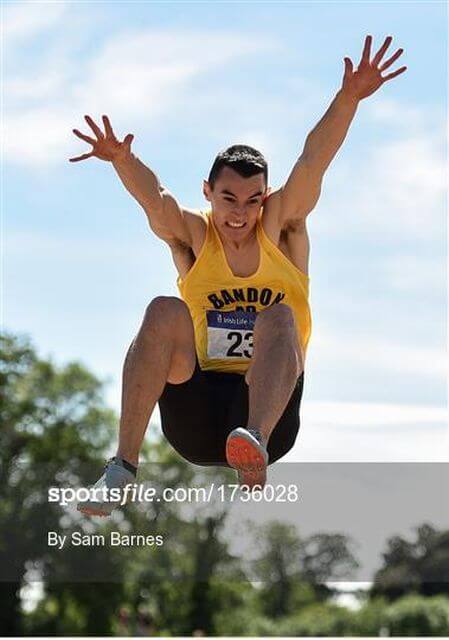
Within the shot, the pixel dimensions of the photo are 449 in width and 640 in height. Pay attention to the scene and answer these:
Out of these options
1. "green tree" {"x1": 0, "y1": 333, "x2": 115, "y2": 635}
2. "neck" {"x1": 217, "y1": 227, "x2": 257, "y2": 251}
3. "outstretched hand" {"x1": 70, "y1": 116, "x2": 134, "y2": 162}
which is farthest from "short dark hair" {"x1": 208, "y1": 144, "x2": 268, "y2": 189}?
"green tree" {"x1": 0, "y1": 333, "x2": 115, "y2": 635}

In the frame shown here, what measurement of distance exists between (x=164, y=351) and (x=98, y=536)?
3675 cm

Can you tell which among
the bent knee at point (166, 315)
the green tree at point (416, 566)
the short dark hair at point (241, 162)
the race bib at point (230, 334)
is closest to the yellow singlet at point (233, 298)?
the race bib at point (230, 334)

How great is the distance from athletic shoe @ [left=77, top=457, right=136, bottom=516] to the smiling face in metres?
1.34

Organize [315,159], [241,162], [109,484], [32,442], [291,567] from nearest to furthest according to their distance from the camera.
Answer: [109,484], [241,162], [315,159], [291,567], [32,442]

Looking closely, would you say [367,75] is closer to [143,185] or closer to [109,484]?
A: [143,185]

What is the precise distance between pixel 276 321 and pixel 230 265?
0.72m

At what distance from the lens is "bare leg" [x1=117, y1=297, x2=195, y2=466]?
5.82 m

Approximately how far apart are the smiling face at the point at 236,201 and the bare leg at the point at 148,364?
0.61 meters

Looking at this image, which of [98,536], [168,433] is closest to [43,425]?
[98,536]

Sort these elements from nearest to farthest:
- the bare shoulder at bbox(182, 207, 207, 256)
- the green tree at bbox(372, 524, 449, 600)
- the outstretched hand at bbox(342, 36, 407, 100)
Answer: the outstretched hand at bbox(342, 36, 407, 100), the bare shoulder at bbox(182, 207, 207, 256), the green tree at bbox(372, 524, 449, 600)

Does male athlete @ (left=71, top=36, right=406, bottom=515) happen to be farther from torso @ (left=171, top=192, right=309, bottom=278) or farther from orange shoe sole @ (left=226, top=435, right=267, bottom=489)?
orange shoe sole @ (left=226, top=435, right=267, bottom=489)

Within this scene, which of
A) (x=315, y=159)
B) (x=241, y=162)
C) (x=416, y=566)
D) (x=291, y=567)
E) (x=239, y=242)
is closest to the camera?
(x=241, y=162)

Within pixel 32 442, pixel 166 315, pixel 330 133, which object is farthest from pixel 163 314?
pixel 32 442

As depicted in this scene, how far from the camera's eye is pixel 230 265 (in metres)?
6.48
